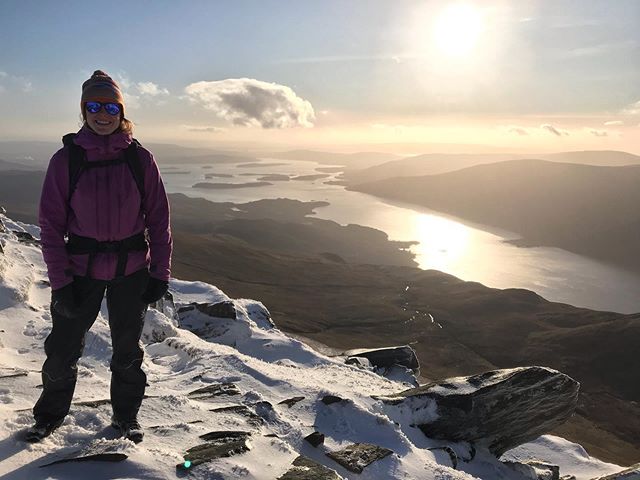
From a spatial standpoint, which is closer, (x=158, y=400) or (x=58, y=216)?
(x=58, y=216)

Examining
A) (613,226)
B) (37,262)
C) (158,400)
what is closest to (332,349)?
(37,262)

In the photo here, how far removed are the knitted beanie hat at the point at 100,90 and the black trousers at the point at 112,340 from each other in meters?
2.08

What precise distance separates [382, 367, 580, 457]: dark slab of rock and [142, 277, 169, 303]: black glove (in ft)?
27.6

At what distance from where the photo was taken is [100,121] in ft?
16.2

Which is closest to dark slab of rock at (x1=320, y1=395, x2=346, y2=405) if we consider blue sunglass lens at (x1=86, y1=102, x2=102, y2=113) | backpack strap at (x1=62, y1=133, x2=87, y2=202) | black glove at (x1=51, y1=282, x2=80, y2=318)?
black glove at (x1=51, y1=282, x2=80, y2=318)

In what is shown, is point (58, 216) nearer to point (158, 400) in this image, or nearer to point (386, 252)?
point (158, 400)

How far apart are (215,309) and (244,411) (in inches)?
663

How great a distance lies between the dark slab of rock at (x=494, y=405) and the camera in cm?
1222

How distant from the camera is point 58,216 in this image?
16.2 feet

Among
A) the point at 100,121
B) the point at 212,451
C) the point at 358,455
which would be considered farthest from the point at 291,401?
the point at 100,121

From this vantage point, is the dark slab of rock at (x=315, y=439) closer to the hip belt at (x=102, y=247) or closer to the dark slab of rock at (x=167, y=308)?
the hip belt at (x=102, y=247)

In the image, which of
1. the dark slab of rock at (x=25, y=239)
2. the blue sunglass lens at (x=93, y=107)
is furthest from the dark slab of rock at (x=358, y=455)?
the dark slab of rock at (x=25, y=239)

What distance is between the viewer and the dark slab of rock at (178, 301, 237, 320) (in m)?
24.4

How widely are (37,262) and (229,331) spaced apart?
31.9 feet
